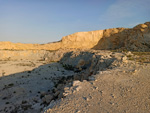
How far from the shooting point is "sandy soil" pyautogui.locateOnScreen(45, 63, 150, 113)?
4.48m

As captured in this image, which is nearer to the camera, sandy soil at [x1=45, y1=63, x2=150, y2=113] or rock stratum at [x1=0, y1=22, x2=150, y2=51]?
sandy soil at [x1=45, y1=63, x2=150, y2=113]


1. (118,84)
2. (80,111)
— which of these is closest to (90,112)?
(80,111)

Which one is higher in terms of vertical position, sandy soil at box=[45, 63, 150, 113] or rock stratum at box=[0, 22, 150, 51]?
rock stratum at box=[0, 22, 150, 51]

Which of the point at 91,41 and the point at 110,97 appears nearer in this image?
the point at 110,97

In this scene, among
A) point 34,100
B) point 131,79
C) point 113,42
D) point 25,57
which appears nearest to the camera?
point 131,79

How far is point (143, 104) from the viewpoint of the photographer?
15.6 ft

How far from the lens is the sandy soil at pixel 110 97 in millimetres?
4480

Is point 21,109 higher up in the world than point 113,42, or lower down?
lower down

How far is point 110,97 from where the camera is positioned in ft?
16.9

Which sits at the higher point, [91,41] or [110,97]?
[91,41]

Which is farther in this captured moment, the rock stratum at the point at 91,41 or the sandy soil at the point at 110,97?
the rock stratum at the point at 91,41

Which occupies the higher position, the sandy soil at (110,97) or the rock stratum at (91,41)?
the rock stratum at (91,41)

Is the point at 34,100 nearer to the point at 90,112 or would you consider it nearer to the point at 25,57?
the point at 90,112

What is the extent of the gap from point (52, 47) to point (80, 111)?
34913mm
